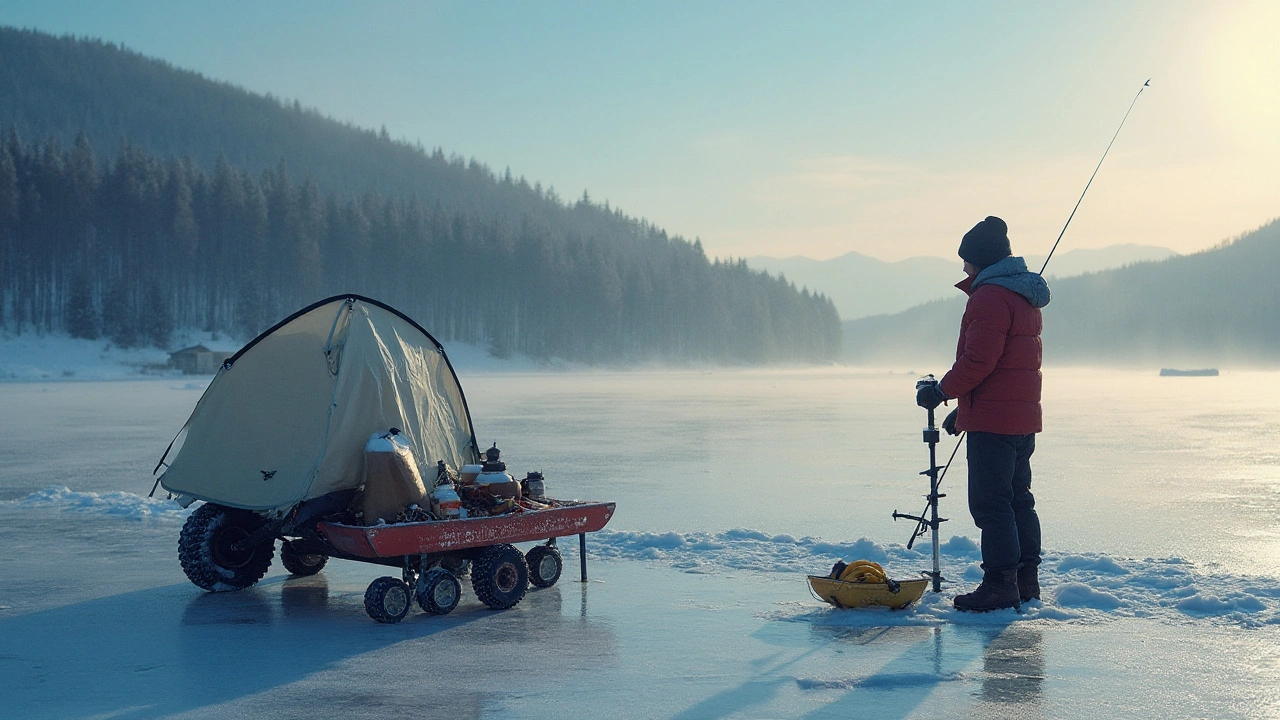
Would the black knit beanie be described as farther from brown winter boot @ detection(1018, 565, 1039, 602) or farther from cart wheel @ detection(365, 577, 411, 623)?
cart wheel @ detection(365, 577, 411, 623)

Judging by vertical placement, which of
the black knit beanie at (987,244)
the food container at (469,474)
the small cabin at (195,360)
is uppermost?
the small cabin at (195,360)

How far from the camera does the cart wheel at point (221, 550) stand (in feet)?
26.7

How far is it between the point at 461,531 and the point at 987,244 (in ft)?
14.1

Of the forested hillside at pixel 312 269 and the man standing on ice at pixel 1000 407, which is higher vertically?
the forested hillside at pixel 312 269

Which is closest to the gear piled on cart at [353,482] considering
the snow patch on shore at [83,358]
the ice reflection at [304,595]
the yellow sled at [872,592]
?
the ice reflection at [304,595]

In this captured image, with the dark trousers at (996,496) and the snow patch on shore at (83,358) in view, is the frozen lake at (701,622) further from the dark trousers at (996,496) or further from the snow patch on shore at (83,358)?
the snow patch on shore at (83,358)

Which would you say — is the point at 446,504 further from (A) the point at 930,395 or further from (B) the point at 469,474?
(A) the point at 930,395

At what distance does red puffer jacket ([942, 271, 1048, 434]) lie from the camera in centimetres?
720

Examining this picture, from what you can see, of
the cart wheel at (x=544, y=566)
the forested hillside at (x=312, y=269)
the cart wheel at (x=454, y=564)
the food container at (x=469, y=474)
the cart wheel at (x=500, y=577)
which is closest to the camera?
the cart wheel at (x=500, y=577)

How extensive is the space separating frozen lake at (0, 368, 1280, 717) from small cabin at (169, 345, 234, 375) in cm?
5556

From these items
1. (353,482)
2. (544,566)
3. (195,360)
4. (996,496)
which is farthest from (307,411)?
(195,360)

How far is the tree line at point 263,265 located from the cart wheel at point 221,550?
72.0m

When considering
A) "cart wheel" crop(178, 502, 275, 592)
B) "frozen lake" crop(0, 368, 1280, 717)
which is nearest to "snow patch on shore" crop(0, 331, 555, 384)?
"frozen lake" crop(0, 368, 1280, 717)

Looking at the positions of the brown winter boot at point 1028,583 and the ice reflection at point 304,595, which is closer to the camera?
the brown winter boot at point 1028,583
